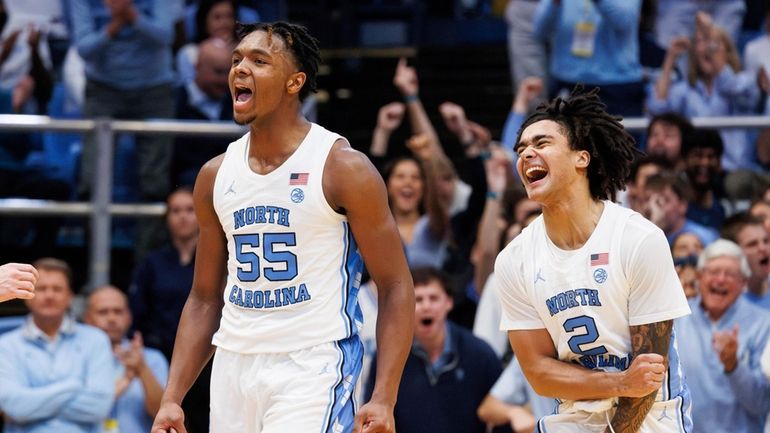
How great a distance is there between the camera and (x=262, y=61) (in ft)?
17.0

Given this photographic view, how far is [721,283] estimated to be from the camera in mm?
7734

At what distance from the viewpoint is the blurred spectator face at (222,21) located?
10695 millimetres

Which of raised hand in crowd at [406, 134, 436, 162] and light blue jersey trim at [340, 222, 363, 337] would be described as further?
raised hand in crowd at [406, 134, 436, 162]

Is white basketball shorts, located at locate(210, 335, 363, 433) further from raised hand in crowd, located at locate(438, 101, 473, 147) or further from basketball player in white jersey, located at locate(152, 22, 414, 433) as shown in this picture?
raised hand in crowd, located at locate(438, 101, 473, 147)

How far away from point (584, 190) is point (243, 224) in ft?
4.31

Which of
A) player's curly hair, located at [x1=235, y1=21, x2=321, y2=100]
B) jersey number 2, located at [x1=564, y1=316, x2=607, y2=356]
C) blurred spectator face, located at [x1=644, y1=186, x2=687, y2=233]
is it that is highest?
player's curly hair, located at [x1=235, y1=21, x2=321, y2=100]

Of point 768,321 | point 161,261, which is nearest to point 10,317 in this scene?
point 161,261

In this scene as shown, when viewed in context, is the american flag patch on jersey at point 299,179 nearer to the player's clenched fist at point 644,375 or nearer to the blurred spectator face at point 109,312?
the player's clenched fist at point 644,375

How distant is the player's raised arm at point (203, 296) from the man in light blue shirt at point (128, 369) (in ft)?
9.78

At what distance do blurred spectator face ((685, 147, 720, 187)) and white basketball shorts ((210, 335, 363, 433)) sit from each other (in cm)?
475

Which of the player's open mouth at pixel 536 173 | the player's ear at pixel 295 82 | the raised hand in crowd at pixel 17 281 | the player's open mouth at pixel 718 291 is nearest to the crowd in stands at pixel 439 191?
the player's open mouth at pixel 718 291

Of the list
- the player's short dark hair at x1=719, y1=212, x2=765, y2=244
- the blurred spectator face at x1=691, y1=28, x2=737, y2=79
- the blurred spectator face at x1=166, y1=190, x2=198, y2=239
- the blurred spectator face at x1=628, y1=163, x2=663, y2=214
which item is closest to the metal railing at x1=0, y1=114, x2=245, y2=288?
the blurred spectator face at x1=166, y1=190, x2=198, y2=239

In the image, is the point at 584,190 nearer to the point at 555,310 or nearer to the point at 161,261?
the point at 555,310

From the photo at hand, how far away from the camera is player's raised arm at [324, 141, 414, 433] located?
5039 mm
